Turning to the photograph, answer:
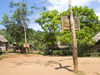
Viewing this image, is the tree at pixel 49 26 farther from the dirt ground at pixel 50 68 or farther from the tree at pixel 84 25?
the dirt ground at pixel 50 68

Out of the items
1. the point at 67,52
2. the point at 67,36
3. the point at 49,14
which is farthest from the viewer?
the point at 67,52

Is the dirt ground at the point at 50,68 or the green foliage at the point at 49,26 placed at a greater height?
the green foliage at the point at 49,26

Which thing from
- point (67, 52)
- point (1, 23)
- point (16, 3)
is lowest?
point (67, 52)

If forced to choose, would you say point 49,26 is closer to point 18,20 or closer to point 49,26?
point 49,26

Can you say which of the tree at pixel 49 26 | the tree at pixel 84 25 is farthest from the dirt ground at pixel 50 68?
the tree at pixel 49 26

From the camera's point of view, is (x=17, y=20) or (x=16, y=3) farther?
(x=17, y=20)

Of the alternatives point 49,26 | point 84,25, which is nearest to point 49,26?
point 49,26

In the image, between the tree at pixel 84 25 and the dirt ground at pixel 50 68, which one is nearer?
the dirt ground at pixel 50 68

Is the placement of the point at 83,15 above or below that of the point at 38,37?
above

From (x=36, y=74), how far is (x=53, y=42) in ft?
52.5

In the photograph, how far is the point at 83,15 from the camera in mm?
18766

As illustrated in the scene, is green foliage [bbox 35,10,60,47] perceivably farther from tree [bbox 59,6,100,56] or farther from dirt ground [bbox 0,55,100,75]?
dirt ground [bbox 0,55,100,75]

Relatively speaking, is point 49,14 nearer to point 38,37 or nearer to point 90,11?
point 90,11

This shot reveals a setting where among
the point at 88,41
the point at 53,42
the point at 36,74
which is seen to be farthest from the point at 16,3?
the point at 36,74
